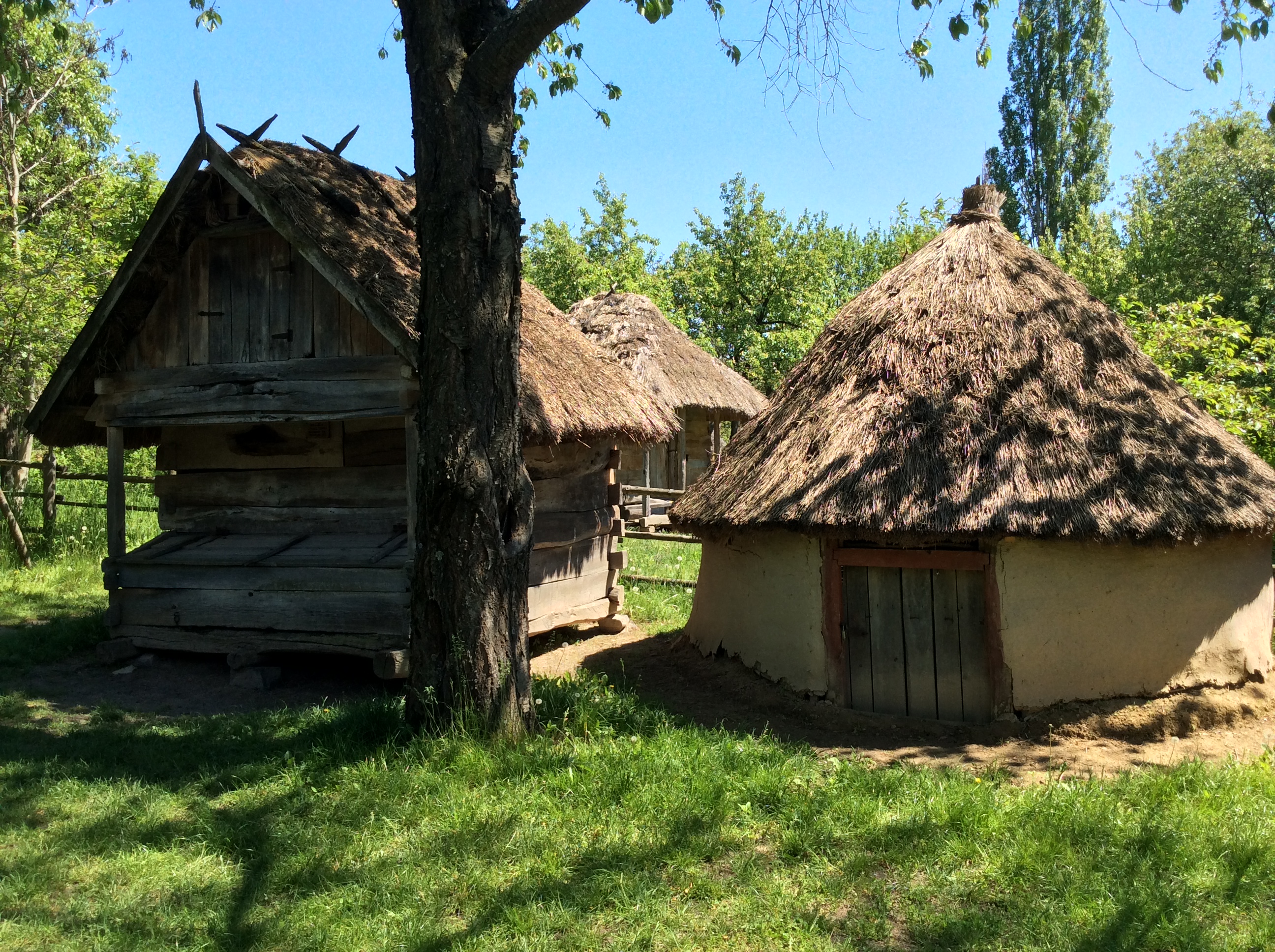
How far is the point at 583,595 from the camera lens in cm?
1042

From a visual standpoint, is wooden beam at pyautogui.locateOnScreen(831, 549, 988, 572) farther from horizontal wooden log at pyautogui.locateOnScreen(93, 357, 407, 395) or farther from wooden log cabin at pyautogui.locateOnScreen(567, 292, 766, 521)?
wooden log cabin at pyautogui.locateOnScreen(567, 292, 766, 521)

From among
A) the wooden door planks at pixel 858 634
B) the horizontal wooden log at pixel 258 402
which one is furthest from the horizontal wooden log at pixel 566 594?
the wooden door planks at pixel 858 634

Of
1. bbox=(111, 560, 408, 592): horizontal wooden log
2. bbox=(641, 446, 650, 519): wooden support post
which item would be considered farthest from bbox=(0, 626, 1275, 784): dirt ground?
bbox=(641, 446, 650, 519): wooden support post

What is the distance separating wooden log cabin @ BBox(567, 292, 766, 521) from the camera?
66.6 feet

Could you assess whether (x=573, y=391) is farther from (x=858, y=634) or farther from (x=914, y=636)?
(x=914, y=636)

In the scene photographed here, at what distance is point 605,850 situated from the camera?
14.6 ft

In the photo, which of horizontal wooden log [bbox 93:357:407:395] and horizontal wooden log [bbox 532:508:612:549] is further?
horizontal wooden log [bbox 532:508:612:549]

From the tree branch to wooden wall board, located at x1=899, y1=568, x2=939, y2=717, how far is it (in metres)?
4.45

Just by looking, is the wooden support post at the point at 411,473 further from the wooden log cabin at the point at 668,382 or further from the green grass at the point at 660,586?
the wooden log cabin at the point at 668,382

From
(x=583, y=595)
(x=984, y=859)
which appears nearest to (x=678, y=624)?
(x=583, y=595)

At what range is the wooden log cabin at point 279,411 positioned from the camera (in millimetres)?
8102

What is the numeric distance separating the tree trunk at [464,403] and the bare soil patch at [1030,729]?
6.26 feet

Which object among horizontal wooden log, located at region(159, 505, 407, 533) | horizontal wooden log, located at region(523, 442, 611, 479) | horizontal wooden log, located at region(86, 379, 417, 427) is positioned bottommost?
horizontal wooden log, located at region(159, 505, 407, 533)

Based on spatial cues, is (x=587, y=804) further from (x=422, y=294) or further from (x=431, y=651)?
(x=422, y=294)
